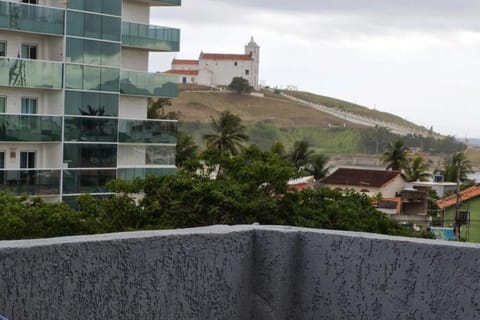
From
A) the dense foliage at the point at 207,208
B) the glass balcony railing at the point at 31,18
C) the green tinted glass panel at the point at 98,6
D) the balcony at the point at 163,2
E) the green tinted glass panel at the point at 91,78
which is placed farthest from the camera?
the balcony at the point at 163,2

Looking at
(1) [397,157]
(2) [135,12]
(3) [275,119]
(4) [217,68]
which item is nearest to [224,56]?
(4) [217,68]

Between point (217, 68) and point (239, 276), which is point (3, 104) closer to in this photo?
point (239, 276)

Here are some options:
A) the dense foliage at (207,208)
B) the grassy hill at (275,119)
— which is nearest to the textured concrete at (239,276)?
the dense foliage at (207,208)

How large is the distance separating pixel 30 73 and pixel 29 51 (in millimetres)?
1285

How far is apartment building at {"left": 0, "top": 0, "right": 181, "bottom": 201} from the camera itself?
2780 cm

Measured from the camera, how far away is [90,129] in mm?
29828

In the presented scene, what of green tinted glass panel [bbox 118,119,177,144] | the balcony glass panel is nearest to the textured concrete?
green tinted glass panel [bbox 118,119,177,144]

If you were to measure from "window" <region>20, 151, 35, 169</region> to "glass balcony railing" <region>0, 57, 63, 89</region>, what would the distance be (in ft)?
7.33

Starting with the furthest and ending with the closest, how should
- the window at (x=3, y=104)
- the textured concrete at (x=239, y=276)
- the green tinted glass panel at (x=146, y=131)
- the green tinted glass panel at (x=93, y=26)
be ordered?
the green tinted glass panel at (x=146, y=131) < the green tinted glass panel at (x=93, y=26) < the window at (x=3, y=104) < the textured concrete at (x=239, y=276)

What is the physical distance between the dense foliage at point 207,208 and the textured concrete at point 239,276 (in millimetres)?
11126

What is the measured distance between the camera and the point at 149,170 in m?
31.6

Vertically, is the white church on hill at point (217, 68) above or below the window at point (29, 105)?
above

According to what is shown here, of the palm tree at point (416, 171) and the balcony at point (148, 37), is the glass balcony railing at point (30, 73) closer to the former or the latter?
the balcony at point (148, 37)

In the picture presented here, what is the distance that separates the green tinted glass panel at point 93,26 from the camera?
28.8 m
